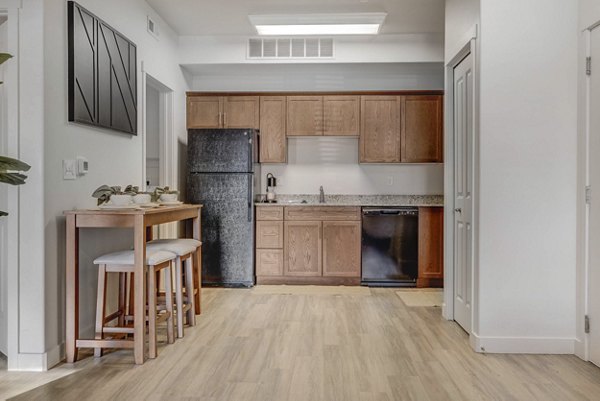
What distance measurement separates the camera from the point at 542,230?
9.87ft

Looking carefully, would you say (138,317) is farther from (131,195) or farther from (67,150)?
(67,150)

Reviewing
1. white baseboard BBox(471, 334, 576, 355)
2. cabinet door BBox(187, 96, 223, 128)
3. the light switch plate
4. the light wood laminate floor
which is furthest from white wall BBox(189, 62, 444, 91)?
white baseboard BBox(471, 334, 576, 355)

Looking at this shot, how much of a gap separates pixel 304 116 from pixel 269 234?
1.42m

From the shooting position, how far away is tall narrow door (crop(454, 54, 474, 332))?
334cm

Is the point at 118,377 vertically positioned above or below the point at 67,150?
below

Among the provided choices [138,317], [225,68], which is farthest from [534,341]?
[225,68]

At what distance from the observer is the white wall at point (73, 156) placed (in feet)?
9.02

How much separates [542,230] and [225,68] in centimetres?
391

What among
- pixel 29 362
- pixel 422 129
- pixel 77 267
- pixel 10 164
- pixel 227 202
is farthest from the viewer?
pixel 422 129

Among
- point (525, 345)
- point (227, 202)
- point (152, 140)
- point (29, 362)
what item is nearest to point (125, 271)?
point (29, 362)

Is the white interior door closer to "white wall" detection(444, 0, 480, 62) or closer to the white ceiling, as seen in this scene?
"white wall" detection(444, 0, 480, 62)

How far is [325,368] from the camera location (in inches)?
108

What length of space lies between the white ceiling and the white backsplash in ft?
4.89

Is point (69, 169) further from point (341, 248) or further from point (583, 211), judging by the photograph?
point (583, 211)
